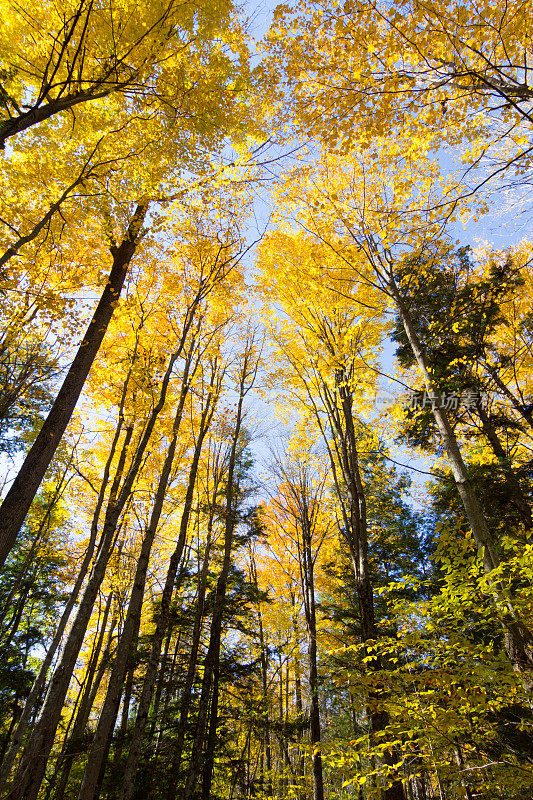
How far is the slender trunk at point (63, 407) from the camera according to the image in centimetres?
446

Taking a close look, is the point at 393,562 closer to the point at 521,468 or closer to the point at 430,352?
the point at 521,468

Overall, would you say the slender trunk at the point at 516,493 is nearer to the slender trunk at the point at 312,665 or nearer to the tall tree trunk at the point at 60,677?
the slender trunk at the point at 312,665

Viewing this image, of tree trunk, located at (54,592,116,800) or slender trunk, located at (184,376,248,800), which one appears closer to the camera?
slender trunk, located at (184,376,248,800)

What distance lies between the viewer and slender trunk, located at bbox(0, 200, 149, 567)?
4462 millimetres

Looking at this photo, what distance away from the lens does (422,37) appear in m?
3.62

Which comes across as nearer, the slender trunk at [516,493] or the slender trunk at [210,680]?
the slender trunk at [210,680]

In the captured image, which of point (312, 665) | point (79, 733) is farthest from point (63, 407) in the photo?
point (79, 733)

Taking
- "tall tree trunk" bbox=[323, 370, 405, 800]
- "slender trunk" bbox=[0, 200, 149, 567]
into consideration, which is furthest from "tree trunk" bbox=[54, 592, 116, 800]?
"tall tree trunk" bbox=[323, 370, 405, 800]

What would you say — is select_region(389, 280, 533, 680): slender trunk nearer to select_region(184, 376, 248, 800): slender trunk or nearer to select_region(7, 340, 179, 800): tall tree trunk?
select_region(7, 340, 179, 800): tall tree trunk

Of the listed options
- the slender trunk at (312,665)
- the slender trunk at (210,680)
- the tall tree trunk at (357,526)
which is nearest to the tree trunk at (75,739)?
→ the slender trunk at (210,680)

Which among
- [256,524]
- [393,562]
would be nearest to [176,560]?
[256,524]

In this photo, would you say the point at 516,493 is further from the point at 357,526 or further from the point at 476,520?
the point at 476,520

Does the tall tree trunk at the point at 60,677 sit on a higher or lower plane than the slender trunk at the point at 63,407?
lower

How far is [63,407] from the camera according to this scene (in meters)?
5.61
